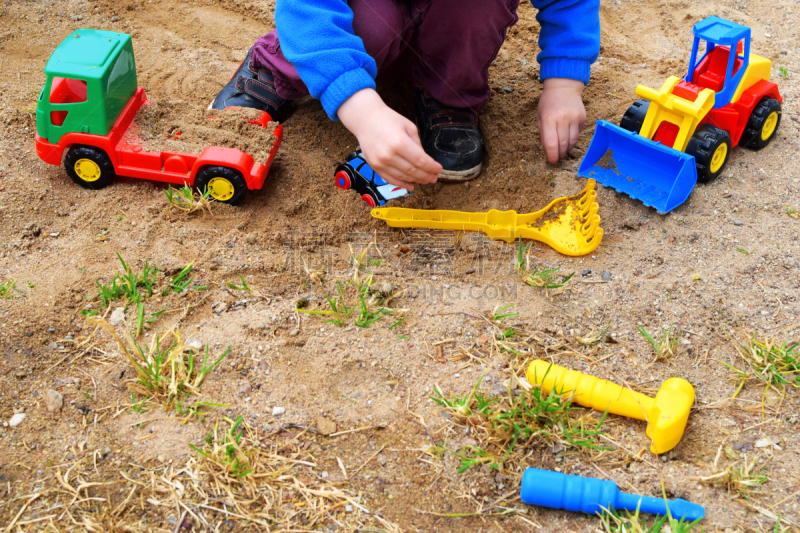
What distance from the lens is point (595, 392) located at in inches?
54.2

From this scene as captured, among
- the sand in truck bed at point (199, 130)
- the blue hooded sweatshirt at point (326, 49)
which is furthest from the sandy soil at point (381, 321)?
the blue hooded sweatshirt at point (326, 49)

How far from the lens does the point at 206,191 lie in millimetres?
1997

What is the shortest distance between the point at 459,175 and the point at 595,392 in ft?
3.37

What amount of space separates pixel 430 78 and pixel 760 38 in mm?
1643

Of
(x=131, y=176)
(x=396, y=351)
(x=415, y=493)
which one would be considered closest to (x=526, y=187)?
(x=396, y=351)

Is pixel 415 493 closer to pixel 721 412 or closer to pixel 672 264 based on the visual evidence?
pixel 721 412

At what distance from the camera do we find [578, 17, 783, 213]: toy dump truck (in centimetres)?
187

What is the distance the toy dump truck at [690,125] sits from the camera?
1.87m

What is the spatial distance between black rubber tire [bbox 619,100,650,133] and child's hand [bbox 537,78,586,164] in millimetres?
163

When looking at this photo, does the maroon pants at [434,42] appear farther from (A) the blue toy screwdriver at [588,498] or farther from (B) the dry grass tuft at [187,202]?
(A) the blue toy screwdriver at [588,498]

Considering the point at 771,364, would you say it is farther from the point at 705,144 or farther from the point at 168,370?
the point at 168,370

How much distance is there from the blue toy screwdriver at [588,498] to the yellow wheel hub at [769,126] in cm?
150

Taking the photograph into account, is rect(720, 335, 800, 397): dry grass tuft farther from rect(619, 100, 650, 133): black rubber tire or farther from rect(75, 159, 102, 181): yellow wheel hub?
rect(75, 159, 102, 181): yellow wheel hub

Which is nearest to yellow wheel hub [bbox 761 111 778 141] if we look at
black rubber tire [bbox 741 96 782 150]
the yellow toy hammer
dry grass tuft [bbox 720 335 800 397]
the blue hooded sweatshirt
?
black rubber tire [bbox 741 96 782 150]
